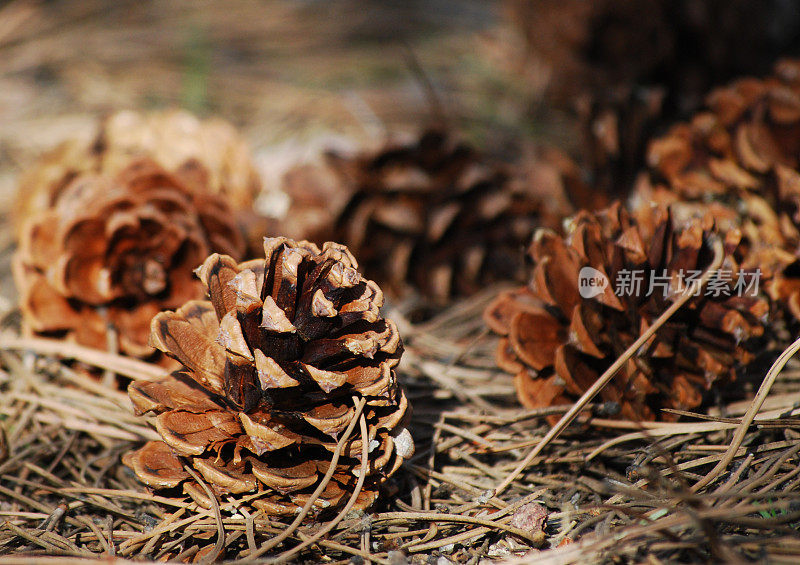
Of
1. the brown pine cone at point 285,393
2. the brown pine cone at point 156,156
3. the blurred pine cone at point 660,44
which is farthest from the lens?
the blurred pine cone at point 660,44

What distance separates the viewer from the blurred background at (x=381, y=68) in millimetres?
1812

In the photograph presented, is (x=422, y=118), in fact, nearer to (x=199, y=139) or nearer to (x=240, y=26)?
(x=199, y=139)

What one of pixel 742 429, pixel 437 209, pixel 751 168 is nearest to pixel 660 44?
pixel 751 168

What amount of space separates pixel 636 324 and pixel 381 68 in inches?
73.1

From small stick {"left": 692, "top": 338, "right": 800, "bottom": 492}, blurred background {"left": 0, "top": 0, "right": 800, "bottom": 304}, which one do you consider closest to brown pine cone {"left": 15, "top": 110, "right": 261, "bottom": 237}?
blurred background {"left": 0, "top": 0, "right": 800, "bottom": 304}

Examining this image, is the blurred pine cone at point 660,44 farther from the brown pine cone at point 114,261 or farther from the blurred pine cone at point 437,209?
the brown pine cone at point 114,261

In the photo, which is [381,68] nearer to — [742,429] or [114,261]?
Answer: [114,261]

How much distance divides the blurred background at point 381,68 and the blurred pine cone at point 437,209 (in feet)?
0.64

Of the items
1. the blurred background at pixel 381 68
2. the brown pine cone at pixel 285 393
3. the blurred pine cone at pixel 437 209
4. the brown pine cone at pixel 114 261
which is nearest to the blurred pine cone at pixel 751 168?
the blurred background at pixel 381 68

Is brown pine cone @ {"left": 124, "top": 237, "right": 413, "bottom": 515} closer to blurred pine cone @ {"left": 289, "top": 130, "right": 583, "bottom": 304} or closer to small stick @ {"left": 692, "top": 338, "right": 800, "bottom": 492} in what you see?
small stick @ {"left": 692, "top": 338, "right": 800, "bottom": 492}

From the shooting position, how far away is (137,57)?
2447 millimetres

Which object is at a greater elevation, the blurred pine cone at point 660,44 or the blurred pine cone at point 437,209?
the blurred pine cone at point 660,44

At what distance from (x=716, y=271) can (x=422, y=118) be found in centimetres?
140

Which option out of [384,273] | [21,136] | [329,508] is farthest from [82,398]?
[21,136]
